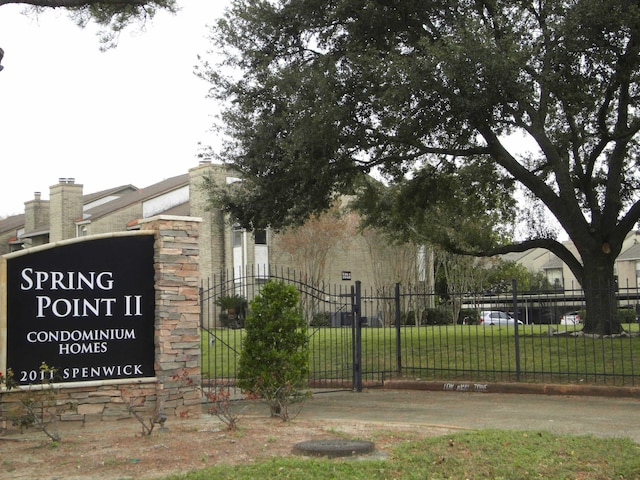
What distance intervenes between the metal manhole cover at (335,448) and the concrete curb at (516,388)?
7.14 m

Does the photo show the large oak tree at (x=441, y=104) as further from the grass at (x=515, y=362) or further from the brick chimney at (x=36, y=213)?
the brick chimney at (x=36, y=213)

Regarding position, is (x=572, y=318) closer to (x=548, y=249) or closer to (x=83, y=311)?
(x=548, y=249)

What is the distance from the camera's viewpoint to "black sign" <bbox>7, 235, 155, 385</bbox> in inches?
389

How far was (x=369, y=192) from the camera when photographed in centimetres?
2361

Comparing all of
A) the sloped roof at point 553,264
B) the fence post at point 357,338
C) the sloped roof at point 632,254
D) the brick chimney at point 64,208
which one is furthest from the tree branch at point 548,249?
the sloped roof at point 553,264

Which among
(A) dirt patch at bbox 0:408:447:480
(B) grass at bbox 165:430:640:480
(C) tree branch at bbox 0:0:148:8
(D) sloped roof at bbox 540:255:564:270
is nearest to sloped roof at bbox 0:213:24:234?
(C) tree branch at bbox 0:0:148:8

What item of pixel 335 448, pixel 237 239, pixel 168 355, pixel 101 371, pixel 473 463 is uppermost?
pixel 237 239

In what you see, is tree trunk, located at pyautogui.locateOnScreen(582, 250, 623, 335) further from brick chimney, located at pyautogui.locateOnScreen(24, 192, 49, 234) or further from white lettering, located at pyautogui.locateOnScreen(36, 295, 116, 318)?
brick chimney, located at pyautogui.locateOnScreen(24, 192, 49, 234)

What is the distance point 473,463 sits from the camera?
23.4 ft

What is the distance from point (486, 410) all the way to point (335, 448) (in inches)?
200

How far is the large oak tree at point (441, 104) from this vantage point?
15289 mm

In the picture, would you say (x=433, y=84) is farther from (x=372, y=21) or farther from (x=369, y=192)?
(x=369, y=192)

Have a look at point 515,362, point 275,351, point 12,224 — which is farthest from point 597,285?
point 12,224

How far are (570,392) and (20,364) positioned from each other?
9.23m
